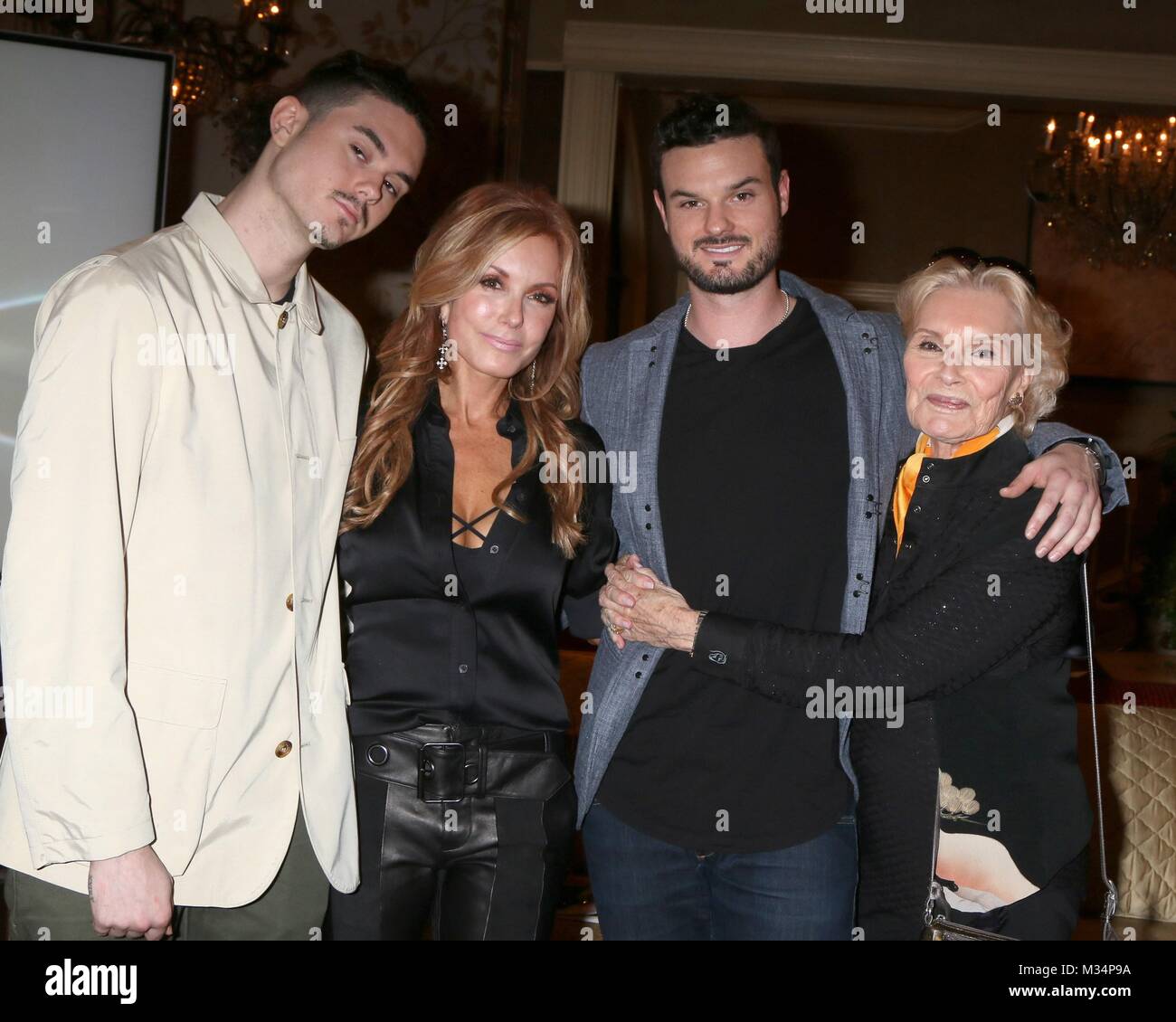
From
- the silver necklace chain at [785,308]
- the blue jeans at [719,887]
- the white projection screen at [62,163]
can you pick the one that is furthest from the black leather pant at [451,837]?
the white projection screen at [62,163]

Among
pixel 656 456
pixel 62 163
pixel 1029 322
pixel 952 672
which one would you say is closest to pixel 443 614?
pixel 656 456

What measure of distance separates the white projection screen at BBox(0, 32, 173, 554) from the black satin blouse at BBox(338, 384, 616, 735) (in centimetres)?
139

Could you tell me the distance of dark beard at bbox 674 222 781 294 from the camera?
1.98 meters

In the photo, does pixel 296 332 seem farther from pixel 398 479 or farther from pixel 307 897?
pixel 307 897

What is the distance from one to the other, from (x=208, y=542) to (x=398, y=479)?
0.35 meters

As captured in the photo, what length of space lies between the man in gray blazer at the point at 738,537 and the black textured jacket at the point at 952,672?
0.09 metres

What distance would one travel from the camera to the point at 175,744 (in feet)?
4.94

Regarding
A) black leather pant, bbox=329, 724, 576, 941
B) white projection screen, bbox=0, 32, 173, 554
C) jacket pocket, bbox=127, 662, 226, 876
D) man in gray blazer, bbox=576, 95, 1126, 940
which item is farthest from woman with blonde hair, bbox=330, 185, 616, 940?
white projection screen, bbox=0, 32, 173, 554

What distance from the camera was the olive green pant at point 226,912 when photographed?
1.48 meters

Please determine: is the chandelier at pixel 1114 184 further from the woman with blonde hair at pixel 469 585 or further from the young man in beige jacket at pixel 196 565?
the young man in beige jacket at pixel 196 565

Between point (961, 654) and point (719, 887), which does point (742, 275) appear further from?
point (719, 887)

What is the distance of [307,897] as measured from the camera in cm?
169

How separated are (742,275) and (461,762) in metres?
0.95
